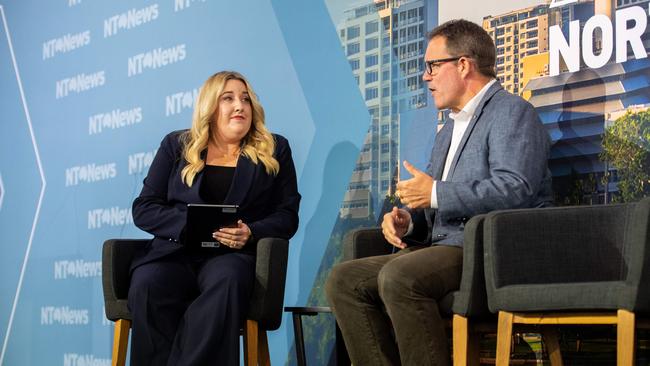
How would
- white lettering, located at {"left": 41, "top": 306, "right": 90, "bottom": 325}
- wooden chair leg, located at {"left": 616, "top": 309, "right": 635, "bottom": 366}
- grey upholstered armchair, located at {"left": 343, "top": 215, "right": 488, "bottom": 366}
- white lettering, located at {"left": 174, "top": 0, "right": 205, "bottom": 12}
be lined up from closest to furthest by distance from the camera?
wooden chair leg, located at {"left": 616, "top": 309, "right": 635, "bottom": 366}, grey upholstered armchair, located at {"left": 343, "top": 215, "right": 488, "bottom": 366}, white lettering, located at {"left": 174, "top": 0, "right": 205, "bottom": 12}, white lettering, located at {"left": 41, "top": 306, "right": 90, "bottom": 325}

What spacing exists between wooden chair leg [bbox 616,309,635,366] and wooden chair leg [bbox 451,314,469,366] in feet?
1.61

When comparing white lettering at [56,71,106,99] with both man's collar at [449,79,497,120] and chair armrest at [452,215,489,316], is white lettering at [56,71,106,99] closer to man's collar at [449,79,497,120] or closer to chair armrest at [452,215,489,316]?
man's collar at [449,79,497,120]

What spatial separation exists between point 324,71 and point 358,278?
166cm

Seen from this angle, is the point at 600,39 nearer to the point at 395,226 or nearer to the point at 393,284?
the point at 395,226

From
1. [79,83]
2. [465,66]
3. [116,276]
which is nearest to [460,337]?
[465,66]

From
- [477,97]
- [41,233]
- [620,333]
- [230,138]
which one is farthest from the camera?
[41,233]

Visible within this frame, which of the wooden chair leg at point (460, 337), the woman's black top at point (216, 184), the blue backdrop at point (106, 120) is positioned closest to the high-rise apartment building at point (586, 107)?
the wooden chair leg at point (460, 337)

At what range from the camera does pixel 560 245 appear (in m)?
2.61

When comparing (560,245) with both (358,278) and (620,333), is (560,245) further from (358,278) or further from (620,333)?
(358,278)

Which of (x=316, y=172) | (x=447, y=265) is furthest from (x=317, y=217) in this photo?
(x=447, y=265)

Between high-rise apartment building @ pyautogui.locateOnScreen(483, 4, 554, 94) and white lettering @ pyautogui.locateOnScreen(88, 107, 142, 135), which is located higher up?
high-rise apartment building @ pyautogui.locateOnScreen(483, 4, 554, 94)

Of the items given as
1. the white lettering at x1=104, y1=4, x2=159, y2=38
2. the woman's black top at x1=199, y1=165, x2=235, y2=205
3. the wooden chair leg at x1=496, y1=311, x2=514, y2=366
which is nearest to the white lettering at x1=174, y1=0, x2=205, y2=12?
the white lettering at x1=104, y1=4, x2=159, y2=38

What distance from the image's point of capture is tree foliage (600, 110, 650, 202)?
3.12m

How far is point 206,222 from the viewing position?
347cm
